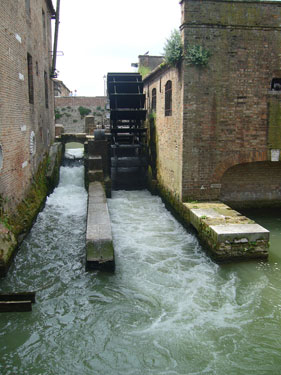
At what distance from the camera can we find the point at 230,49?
24.7 ft

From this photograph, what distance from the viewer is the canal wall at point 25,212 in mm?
5621

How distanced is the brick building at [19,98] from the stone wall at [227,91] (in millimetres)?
3651

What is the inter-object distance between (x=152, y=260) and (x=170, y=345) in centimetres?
239

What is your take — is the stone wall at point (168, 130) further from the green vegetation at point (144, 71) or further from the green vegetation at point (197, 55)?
the green vegetation at point (144, 71)

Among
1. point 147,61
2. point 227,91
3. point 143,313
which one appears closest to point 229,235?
point 143,313

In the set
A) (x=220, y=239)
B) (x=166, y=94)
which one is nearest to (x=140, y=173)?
(x=166, y=94)

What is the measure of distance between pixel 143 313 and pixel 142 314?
27 millimetres

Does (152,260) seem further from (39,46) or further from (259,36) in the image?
(39,46)

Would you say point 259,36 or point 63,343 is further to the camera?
point 259,36

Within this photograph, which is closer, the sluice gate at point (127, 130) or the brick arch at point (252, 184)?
the brick arch at point (252, 184)

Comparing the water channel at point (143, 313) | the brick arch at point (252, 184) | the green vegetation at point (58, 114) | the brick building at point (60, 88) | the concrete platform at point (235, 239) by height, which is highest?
the brick building at point (60, 88)

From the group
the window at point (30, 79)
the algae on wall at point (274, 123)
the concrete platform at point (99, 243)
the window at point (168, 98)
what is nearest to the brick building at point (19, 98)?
the window at point (30, 79)

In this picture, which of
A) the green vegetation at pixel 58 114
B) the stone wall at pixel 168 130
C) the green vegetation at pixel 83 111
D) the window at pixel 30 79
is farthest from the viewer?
the green vegetation at pixel 83 111

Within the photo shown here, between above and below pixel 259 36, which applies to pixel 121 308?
below
